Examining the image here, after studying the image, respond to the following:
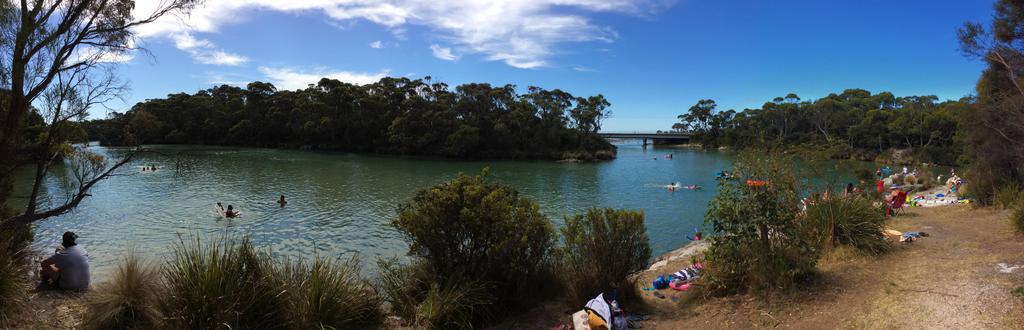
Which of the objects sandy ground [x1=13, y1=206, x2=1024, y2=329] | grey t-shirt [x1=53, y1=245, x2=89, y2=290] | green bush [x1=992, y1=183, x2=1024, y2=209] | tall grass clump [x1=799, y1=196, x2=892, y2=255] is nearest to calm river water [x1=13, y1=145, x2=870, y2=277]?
tall grass clump [x1=799, y1=196, x2=892, y2=255]

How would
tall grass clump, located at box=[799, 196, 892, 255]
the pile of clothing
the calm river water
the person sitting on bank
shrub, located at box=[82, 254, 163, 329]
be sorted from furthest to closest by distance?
the calm river water
the person sitting on bank
tall grass clump, located at box=[799, 196, 892, 255]
the pile of clothing
shrub, located at box=[82, 254, 163, 329]

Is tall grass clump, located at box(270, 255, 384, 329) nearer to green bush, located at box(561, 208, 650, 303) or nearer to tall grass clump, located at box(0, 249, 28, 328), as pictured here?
green bush, located at box(561, 208, 650, 303)

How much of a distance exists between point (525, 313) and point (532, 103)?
72.4m

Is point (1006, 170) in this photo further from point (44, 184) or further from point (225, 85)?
point (225, 85)

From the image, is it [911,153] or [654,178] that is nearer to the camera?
[654,178]

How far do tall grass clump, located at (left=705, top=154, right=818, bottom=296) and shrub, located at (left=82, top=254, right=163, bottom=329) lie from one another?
286 inches

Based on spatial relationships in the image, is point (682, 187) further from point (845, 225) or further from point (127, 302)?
point (127, 302)

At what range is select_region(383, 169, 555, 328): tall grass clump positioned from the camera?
21.1 ft

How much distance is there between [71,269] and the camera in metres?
8.68

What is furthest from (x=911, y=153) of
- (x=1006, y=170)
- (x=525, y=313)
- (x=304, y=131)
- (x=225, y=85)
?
(x=225, y=85)

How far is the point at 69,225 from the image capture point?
19.0m

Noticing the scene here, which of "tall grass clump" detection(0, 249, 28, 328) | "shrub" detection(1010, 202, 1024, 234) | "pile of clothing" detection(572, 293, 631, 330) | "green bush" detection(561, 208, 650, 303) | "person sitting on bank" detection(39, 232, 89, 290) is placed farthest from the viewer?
"shrub" detection(1010, 202, 1024, 234)

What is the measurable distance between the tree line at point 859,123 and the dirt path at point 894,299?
30.4 metres

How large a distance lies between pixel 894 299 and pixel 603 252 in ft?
12.0
